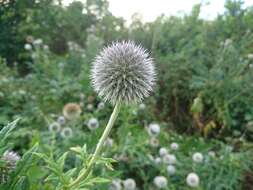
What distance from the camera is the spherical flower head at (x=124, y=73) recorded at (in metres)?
1.34

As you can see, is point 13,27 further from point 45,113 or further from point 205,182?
point 205,182

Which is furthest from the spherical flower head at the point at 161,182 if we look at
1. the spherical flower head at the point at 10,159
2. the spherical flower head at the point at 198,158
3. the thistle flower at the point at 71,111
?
the spherical flower head at the point at 10,159

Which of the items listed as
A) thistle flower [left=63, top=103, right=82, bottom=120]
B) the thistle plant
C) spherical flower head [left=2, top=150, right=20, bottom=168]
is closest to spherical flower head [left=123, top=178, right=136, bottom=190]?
thistle flower [left=63, top=103, right=82, bottom=120]

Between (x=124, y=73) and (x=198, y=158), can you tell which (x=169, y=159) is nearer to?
(x=198, y=158)

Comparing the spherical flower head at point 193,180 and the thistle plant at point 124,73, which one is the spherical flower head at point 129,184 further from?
the thistle plant at point 124,73

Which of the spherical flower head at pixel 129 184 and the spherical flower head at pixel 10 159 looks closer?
the spherical flower head at pixel 10 159

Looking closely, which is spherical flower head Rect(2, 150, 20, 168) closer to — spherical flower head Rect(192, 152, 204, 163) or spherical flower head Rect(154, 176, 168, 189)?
spherical flower head Rect(154, 176, 168, 189)

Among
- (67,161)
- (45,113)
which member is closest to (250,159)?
(67,161)

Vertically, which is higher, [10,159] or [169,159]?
[10,159]

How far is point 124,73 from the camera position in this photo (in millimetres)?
1372

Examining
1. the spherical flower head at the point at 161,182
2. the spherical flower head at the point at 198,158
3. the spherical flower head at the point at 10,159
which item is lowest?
the spherical flower head at the point at 161,182

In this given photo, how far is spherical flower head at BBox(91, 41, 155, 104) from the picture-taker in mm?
1345

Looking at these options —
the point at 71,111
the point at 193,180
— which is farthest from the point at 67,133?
the point at 193,180

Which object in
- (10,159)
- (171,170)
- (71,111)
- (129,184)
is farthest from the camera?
(71,111)
